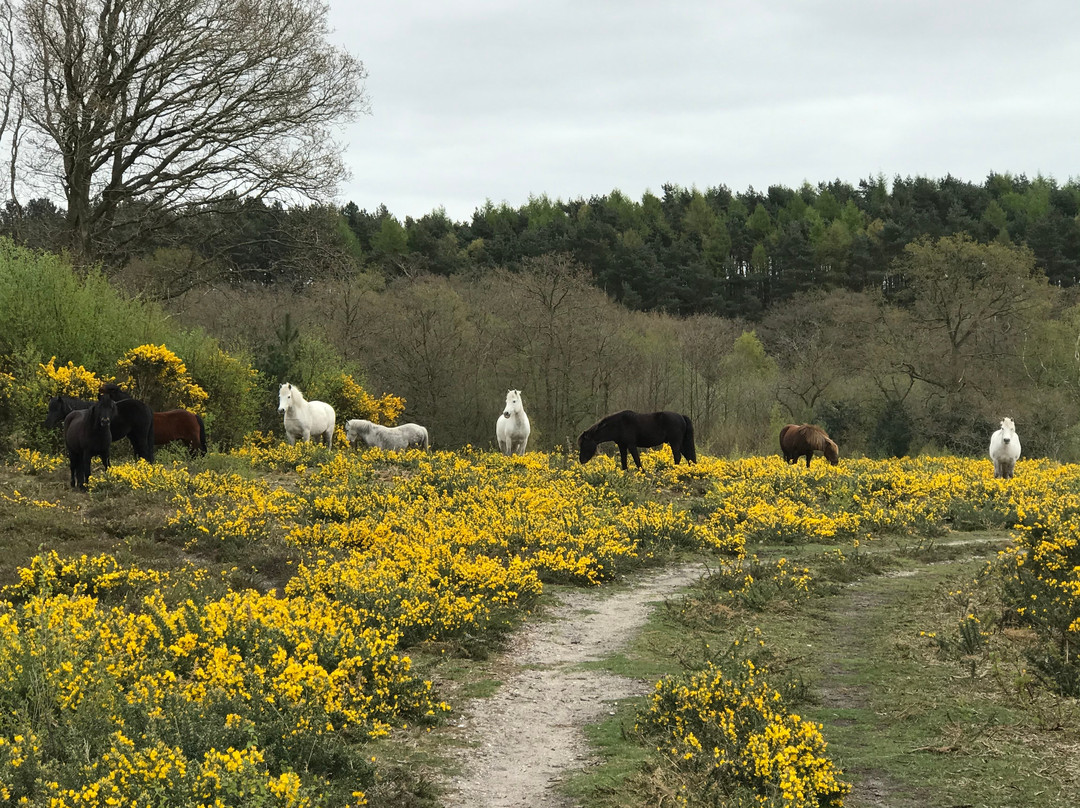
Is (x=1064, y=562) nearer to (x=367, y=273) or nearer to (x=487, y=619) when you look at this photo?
(x=487, y=619)

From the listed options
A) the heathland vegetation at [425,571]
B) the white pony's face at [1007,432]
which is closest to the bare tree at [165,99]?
the heathland vegetation at [425,571]

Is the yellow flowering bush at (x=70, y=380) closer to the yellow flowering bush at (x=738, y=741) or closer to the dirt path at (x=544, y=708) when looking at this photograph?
the dirt path at (x=544, y=708)

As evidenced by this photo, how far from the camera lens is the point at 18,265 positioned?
22141mm

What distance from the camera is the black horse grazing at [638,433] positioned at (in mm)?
23516

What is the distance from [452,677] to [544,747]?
6.18ft

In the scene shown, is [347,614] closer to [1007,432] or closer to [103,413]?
[103,413]

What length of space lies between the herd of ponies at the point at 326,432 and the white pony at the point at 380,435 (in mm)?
29

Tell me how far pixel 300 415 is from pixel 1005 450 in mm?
19060

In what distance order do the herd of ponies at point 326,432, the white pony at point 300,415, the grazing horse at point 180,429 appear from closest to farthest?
the herd of ponies at point 326,432
the grazing horse at point 180,429
the white pony at point 300,415

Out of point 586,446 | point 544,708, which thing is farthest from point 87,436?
point 586,446

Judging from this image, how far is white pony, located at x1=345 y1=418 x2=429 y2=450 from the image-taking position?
28922mm

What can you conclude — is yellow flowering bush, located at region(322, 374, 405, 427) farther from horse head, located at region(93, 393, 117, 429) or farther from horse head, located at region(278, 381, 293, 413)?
horse head, located at region(93, 393, 117, 429)

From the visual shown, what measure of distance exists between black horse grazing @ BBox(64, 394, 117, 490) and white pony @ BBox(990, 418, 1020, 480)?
→ 22.4 m

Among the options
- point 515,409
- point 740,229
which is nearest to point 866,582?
point 515,409
